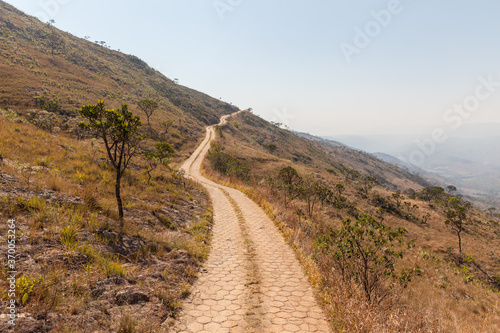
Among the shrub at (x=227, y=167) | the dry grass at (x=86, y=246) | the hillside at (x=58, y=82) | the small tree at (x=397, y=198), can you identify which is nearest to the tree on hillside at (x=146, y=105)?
the hillside at (x=58, y=82)

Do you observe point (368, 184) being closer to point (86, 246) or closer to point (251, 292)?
point (251, 292)

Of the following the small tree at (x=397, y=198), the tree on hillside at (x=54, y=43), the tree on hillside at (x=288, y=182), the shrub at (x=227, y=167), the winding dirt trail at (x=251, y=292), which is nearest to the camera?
the winding dirt trail at (x=251, y=292)

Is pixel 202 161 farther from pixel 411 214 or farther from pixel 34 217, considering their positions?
pixel 411 214

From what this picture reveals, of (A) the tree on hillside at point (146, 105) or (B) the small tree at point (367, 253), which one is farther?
(A) the tree on hillside at point (146, 105)

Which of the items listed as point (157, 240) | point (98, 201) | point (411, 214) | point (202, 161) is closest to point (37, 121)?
point (202, 161)

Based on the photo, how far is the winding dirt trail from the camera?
15.4 ft

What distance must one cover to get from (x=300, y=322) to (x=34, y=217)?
7.18 meters

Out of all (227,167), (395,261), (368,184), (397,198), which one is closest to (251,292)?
(395,261)

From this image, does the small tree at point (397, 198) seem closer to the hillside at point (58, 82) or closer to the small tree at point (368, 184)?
the small tree at point (368, 184)

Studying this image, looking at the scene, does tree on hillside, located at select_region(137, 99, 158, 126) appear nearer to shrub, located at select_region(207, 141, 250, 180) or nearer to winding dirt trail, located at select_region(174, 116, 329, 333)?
shrub, located at select_region(207, 141, 250, 180)

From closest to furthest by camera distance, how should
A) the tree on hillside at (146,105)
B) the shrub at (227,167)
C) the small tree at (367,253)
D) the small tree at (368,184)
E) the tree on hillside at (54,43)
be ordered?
the small tree at (367,253), the shrub at (227,167), the tree on hillside at (146,105), the small tree at (368,184), the tree on hillside at (54,43)

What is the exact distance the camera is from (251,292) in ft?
19.2

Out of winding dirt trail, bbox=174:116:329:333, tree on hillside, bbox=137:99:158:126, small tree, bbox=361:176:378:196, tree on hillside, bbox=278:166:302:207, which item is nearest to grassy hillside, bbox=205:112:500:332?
tree on hillside, bbox=278:166:302:207

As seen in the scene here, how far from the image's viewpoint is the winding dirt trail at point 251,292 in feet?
15.4
